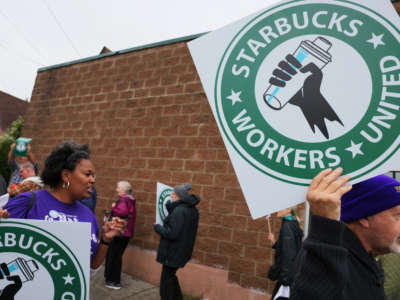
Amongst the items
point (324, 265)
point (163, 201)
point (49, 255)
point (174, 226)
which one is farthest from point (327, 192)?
point (163, 201)

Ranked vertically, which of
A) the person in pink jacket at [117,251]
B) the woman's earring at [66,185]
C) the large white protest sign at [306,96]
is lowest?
the person in pink jacket at [117,251]

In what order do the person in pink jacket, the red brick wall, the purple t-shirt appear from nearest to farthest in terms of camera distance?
the purple t-shirt, the red brick wall, the person in pink jacket

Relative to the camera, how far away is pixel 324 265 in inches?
36.3

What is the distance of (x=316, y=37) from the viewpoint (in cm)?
104

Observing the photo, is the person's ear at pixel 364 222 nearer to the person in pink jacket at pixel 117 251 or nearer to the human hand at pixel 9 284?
the human hand at pixel 9 284

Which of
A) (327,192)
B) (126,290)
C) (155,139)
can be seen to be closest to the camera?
(327,192)

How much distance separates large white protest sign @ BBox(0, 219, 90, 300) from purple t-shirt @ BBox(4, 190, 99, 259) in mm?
241

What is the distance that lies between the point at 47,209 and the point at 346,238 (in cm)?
151

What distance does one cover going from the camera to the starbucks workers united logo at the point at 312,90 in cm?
96

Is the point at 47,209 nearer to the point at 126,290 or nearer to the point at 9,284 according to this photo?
the point at 9,284

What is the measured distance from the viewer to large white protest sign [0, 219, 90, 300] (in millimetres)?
1276

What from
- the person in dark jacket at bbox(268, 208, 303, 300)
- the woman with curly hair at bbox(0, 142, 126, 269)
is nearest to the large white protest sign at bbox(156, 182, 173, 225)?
the person in dark jacket at bbox(268, 208, 303, 300)

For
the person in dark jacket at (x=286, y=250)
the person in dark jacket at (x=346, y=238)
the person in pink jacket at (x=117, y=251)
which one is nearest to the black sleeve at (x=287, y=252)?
the person in dark jacket at (x=286, y=250)

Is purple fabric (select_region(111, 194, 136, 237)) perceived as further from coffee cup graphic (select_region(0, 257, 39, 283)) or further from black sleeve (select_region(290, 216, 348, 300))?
black sleeve (select_region(290, 216, 348, 300))
